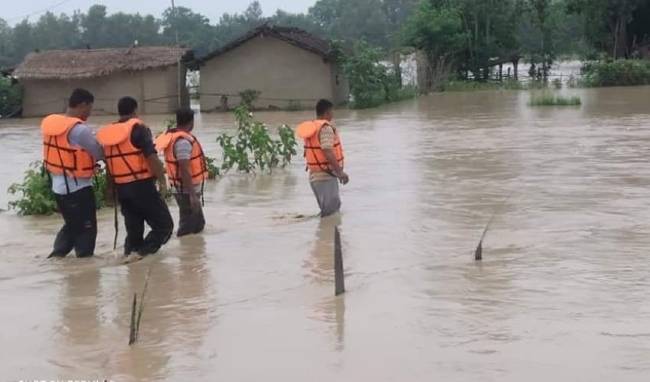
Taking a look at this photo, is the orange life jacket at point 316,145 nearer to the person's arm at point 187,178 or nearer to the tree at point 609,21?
the person's arm at point 187,178

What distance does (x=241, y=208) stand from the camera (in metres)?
12.1

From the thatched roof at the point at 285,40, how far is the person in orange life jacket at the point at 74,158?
2761 centimetres

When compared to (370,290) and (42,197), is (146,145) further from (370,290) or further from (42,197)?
(42,197)

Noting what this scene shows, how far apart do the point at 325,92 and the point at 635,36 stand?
19.6m

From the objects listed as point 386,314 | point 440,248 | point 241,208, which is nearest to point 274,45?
point 241,208

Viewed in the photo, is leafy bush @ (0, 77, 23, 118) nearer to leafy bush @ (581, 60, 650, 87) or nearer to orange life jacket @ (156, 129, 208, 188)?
leafy bush @ (581, 60, 650, 87)

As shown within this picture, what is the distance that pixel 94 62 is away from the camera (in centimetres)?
3703

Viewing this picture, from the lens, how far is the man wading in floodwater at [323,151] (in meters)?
9.85

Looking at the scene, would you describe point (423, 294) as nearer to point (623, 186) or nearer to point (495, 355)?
point (495, 355)

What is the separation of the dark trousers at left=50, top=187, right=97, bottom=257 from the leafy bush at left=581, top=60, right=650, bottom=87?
36433 millimetres

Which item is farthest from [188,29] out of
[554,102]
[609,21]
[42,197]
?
[42,197]

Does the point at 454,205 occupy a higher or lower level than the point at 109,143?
lower

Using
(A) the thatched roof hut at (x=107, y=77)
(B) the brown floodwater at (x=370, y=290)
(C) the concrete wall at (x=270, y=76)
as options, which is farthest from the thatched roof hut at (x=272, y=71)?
(B) the brown floodwater at (x=370, y=290)

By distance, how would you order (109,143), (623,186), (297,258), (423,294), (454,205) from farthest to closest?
(623,186) < (454,205) < (297,258) < (109,143) < (423,294)
